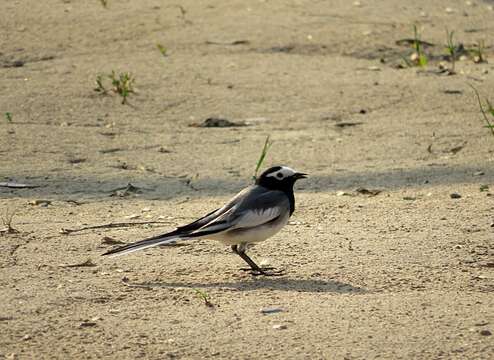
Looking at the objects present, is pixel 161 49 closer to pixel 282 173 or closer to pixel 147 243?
pixel 282 173

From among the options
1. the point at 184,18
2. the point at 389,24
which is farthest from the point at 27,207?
the point at 389,24

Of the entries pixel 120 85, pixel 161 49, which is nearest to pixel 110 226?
pixel 120 85

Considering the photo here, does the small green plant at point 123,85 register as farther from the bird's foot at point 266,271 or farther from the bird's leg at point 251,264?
the bird's foot at point 266,271

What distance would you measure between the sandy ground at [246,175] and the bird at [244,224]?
0.18 metres

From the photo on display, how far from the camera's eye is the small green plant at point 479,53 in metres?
10.7

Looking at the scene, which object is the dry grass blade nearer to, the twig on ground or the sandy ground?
the sandy ground

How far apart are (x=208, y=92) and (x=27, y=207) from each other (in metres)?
2.83

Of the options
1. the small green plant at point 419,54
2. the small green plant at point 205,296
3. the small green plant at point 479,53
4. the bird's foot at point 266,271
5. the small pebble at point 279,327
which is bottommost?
the small green plant at point 479,53

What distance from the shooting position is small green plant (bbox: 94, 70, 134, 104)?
9555 mm

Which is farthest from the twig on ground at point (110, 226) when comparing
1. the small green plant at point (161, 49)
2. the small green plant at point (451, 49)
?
the small green plant at point (451, 49)

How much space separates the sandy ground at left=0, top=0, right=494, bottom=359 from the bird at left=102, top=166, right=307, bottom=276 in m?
0.18

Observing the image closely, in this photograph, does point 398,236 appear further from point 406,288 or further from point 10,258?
point 10,258

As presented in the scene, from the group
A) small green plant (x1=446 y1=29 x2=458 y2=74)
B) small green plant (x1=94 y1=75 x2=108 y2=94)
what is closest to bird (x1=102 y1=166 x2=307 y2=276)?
small green plant (x1=94 y1=75 x2=108 y2=94)

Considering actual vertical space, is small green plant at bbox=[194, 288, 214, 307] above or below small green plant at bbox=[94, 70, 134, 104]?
above
